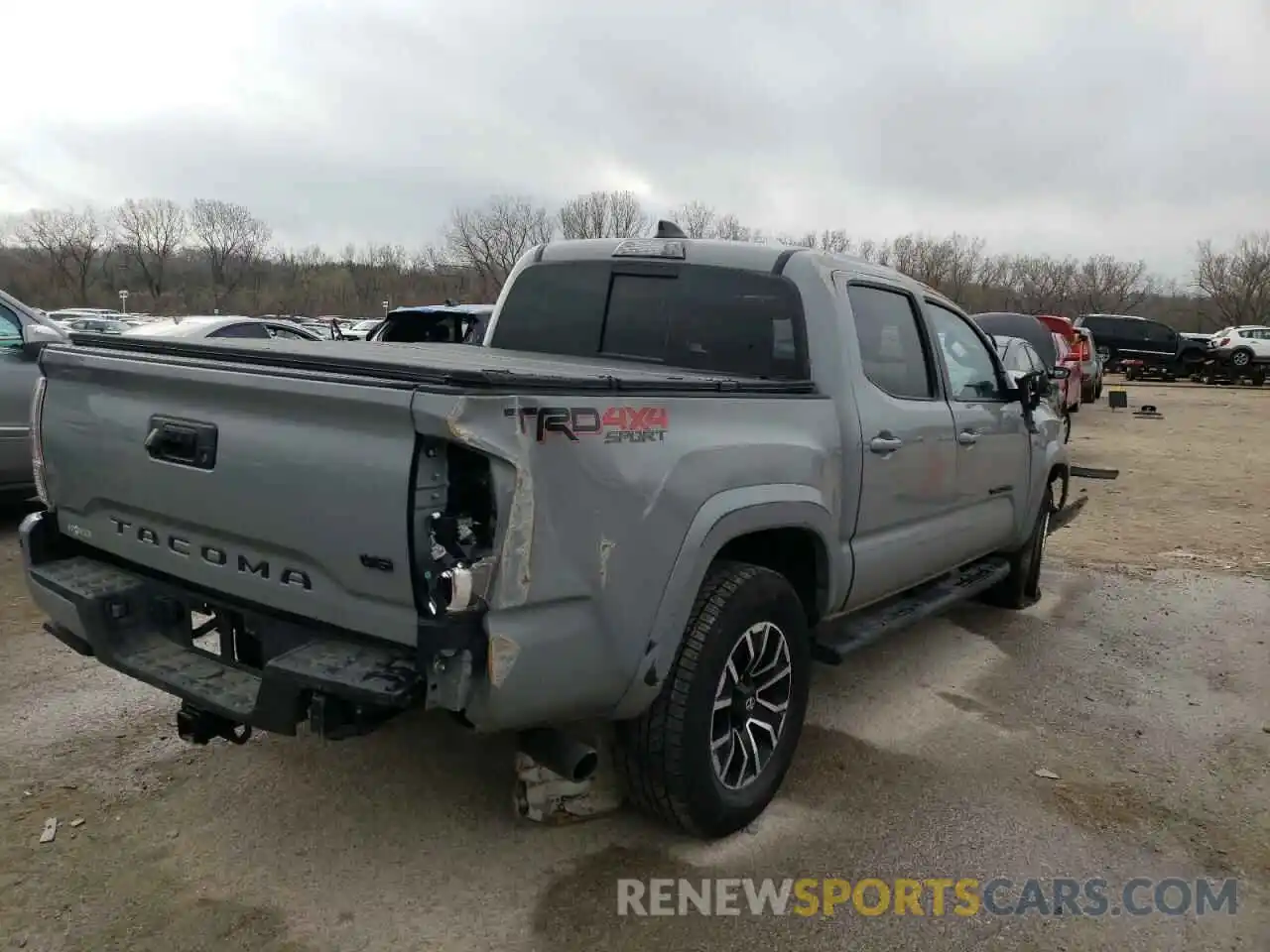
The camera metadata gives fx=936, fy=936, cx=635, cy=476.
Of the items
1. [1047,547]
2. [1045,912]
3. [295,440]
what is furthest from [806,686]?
[1047,547]

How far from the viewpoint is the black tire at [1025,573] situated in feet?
19.0

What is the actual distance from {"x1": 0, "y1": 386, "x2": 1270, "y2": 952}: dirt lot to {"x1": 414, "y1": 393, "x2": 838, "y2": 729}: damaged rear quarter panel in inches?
31.1

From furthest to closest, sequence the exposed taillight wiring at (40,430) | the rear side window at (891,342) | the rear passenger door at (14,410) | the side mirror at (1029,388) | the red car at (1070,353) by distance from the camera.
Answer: the red car at (1070,353) < the rear passenger door at (14,410) < the side mirror at (1029,388) < the rear side window at (891,342) < the exposed taillight wiring at (40,430)

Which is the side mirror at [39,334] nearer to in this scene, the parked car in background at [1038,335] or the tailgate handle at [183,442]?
the tailgate handle at [183,442]

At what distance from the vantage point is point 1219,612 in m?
6.06

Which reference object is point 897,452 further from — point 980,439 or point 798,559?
point 980,439

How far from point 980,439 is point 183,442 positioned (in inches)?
145

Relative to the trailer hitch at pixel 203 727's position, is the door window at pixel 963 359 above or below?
above

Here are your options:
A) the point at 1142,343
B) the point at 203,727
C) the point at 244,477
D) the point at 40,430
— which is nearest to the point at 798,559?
the point at 244,477

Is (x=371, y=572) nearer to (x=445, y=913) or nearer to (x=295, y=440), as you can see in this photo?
(x=295, y=440)

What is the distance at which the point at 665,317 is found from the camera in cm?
408

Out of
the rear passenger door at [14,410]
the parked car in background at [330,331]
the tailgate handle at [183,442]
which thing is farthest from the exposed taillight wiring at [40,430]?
the parked car in background at [330,331]

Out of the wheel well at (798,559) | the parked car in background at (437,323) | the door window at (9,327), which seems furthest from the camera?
the parked car in background at (437,323)

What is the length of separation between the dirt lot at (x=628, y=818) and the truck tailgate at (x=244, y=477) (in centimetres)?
93
